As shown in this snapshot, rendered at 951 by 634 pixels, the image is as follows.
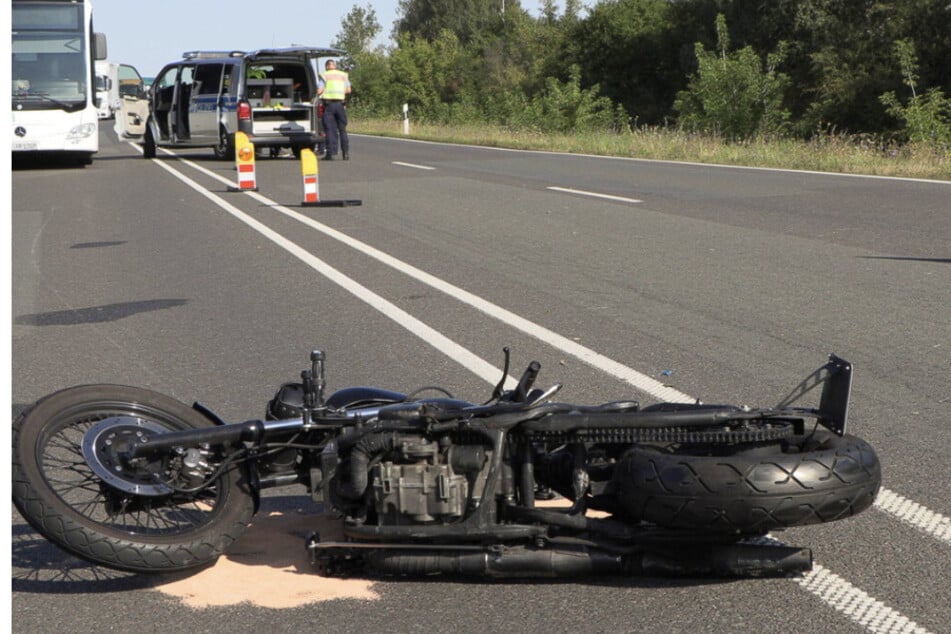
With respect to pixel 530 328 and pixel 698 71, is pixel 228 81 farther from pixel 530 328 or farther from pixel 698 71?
pixel 698 71

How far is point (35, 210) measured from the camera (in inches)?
693

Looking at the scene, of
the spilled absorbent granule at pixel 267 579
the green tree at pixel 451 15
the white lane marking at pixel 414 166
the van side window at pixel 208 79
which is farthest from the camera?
the green tree at pixel 451 15

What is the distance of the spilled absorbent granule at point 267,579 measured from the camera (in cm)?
384

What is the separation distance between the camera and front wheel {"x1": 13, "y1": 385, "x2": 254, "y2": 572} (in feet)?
12.3

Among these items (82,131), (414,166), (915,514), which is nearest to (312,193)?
(414,166)

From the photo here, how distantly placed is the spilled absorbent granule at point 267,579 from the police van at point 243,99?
76.0 ft

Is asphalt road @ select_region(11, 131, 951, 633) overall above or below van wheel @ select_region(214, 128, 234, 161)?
below

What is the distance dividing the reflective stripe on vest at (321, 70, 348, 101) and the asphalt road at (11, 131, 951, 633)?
25.7 feet

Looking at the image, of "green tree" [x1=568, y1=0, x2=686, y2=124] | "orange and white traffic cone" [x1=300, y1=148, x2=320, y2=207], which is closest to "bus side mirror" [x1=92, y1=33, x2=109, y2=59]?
"orange and white traffic cone" [x1=300, y1=148, x2=320, y2=207]

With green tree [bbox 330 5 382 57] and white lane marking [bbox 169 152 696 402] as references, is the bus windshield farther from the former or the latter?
green tree [bbox 330 5 382 57]

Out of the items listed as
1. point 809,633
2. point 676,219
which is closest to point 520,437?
point 809,633

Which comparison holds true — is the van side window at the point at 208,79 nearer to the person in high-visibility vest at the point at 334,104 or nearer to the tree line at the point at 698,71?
the person in high-visibility vest at the point at 334,104

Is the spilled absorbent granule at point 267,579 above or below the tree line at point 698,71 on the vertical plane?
below

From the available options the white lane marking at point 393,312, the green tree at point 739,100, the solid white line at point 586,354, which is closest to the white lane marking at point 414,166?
the white lane marking at point 393,312
